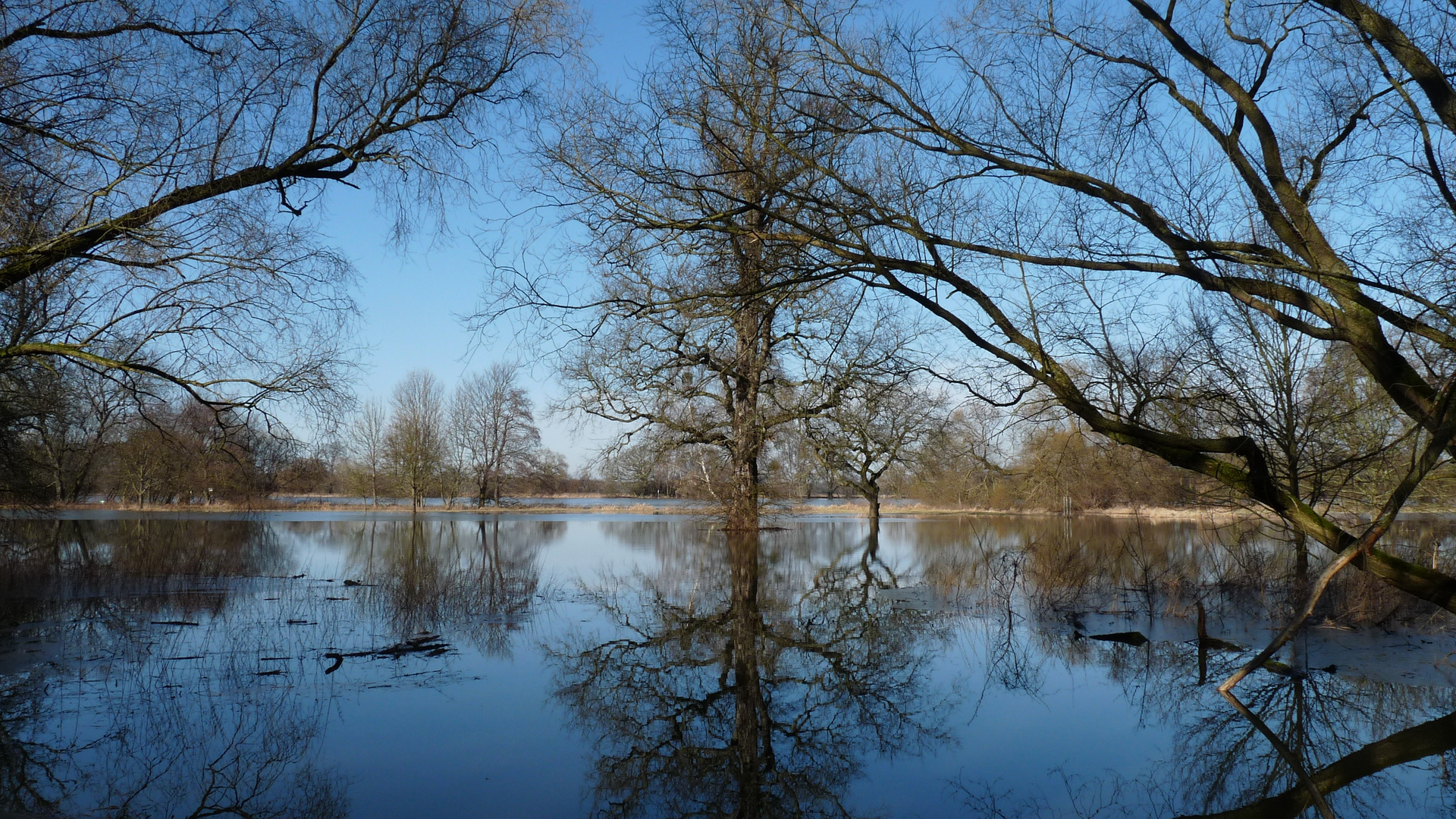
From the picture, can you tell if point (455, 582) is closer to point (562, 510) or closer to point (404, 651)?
point (404, 651)

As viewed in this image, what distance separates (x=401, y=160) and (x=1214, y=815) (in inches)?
360

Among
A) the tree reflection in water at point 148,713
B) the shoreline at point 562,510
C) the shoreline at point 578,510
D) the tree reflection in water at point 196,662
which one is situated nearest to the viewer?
the tree reflection in water at point 148,713

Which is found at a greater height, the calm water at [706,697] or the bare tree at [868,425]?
the bare tree at [868,425]

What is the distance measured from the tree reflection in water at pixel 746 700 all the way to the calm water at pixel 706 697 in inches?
1.2

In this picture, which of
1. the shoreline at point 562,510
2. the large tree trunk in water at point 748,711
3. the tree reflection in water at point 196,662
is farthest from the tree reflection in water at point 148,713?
the shoreline at point 562,510

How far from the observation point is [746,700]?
6.02 m

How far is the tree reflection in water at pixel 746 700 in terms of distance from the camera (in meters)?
4.39

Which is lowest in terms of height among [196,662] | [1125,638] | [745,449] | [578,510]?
[578,510]

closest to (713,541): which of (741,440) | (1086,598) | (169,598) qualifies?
(741,440)

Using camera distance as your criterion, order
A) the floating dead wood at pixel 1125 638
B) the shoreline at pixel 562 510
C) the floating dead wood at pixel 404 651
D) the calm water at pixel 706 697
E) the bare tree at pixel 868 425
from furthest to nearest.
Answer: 1. the shoreline at pixel 562 510
2. the bare tree at pixel 868 425
3. the floating dead wood at pixel 1125 638
4. the floating dead wood at pixel 404 651
5. the calm water at pixel 706 697

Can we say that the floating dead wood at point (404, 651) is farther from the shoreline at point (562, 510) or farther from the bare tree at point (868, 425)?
the shoreline at point (562, 510)

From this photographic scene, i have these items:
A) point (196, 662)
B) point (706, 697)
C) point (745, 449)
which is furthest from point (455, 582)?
point (745, 449)

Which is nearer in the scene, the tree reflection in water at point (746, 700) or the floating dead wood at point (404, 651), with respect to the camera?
the tree reflection in water at point (746, 700)

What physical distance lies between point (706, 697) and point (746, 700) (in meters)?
0.31
